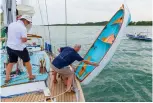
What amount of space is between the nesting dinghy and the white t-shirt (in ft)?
6.58

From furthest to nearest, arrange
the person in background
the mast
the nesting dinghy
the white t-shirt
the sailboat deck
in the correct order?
the mast
the nesting dinghy
the person in background
the white t-shirt
the sailboat deck

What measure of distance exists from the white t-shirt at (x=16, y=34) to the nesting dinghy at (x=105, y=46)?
2.00 metres

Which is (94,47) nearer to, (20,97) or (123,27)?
(123,27)

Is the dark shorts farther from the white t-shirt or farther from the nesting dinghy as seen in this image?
the nesting dinghy

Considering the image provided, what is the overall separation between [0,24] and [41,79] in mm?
4170

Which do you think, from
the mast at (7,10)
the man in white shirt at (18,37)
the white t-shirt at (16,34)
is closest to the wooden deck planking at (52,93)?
the man in white shirt at (18,37)

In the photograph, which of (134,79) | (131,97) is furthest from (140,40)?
(131,97)

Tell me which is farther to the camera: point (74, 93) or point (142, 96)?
point (142, 96)

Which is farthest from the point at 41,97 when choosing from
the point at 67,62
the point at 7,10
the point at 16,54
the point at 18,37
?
the point at 7,10

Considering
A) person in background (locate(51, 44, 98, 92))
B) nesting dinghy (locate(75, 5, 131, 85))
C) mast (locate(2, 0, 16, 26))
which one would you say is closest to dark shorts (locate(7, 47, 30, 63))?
person in background (locate(51, 44, 98, 92))

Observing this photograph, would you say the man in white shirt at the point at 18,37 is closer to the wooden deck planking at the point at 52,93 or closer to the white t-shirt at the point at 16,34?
the white t-shirt at the point at 16,34

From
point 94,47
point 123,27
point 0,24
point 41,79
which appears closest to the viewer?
point 41,79

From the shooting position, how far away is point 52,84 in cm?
553

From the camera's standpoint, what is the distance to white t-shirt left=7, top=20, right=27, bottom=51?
4840 millimetres
